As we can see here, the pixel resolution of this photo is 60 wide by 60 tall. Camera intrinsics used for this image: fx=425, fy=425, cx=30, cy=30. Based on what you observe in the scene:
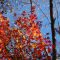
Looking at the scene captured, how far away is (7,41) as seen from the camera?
23.7m

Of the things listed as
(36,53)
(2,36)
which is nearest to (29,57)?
(36,53)

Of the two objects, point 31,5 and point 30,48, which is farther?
Answer: point 31,5

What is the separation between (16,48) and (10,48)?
340 millimetres

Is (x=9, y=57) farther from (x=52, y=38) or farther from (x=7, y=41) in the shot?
(x=52, y=38)

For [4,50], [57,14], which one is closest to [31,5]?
[57,14]

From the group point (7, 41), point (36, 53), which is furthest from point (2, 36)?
point (36, 53)

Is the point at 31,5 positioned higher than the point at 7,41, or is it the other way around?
the point at 31,5

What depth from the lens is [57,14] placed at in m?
24.3

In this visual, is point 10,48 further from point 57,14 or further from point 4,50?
point 57,14

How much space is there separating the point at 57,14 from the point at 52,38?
1.86 meters

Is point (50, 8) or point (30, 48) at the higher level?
point (50, 8)

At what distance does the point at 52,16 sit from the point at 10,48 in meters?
2.93

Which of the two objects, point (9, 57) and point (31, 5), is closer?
point (9, 57)

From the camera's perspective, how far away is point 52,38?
23.0 metres
